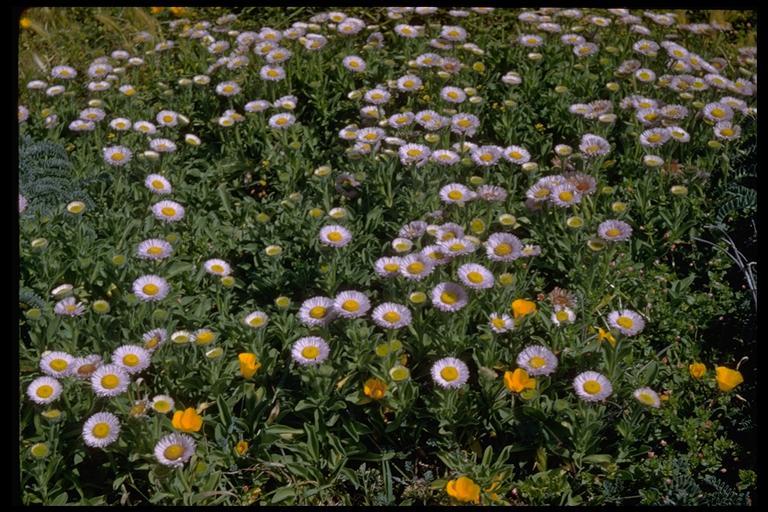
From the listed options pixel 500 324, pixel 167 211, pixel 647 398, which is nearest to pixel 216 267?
pixel 167 211

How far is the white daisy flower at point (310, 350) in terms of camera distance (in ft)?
8.60

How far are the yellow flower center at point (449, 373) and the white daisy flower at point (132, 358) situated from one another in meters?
0.95

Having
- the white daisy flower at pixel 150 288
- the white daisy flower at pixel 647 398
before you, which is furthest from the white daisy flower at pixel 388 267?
the white daisy flower at pixel 647 398

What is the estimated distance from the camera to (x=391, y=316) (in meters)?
2.74

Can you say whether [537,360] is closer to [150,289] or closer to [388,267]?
[388,267]

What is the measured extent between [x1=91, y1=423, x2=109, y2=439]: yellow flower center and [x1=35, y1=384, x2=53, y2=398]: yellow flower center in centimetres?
20

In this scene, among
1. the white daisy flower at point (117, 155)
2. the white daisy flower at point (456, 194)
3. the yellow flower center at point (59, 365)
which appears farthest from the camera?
the white daisy flower at point (117, 155)

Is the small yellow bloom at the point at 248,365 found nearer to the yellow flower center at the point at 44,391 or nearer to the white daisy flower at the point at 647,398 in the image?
the yellow flower center at the point at 44,391

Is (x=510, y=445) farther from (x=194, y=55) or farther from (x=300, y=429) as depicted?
(x=194, y=55)

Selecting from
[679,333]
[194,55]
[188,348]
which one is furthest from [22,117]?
[679,333]

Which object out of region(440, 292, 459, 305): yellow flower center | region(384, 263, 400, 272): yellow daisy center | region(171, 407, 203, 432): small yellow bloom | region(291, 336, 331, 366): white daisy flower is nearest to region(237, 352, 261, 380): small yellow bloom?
region(291, 336, 331, 366): white daisy flower

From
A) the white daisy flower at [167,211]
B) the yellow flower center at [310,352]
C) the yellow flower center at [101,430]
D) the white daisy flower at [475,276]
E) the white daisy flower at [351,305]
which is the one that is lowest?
the yellow flower center at [101,430]

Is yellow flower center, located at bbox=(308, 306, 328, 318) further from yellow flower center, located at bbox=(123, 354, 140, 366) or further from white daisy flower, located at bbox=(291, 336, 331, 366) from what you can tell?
yellow flower center, located at bbox=(123, 354, 140, 366)

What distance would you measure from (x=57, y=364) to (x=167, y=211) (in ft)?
3.10
